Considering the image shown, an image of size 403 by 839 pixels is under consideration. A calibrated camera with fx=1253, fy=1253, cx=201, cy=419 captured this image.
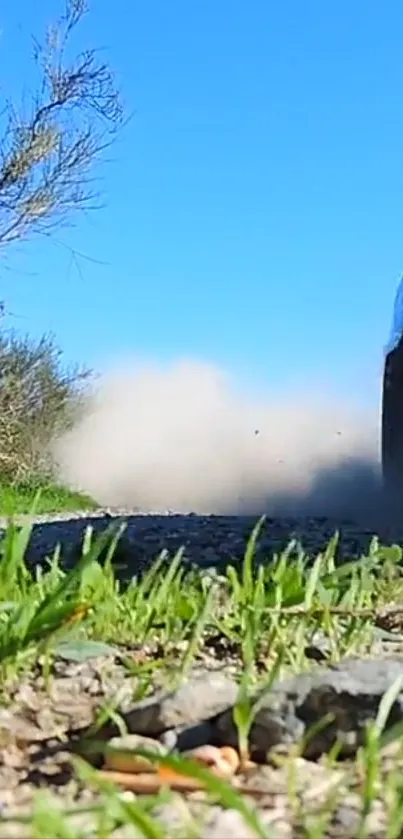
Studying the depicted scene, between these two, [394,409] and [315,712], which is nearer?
[315,712]

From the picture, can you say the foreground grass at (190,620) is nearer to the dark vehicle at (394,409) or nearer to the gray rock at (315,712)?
the gray rock at (315,712)

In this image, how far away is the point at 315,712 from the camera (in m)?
1.01

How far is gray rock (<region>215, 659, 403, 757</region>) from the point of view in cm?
97

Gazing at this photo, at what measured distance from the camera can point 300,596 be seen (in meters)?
1.57

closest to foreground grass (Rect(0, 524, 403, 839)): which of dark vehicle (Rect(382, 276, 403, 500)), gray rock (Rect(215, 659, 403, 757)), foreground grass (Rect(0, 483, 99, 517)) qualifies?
gray rock (Rect(215, 659, 403, 757))

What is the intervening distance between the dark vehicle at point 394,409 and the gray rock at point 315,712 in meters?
7.70

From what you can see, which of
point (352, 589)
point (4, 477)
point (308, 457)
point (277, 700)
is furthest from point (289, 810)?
point (4, 477)

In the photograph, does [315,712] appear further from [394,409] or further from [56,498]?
[56,498]

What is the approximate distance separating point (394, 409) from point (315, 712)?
26.9 feet

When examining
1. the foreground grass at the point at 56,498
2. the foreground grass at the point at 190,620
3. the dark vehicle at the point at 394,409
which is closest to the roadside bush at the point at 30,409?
the foreground grass at the point at 56,498

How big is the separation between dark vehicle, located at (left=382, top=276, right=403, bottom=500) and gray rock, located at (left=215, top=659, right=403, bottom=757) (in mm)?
7695

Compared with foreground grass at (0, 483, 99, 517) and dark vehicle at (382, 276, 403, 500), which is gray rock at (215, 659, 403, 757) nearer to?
dark vehicle at (382, 276, 403, 500)

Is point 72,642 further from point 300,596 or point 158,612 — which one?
point 300,596

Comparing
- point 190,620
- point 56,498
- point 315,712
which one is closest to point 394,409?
point 56,498
